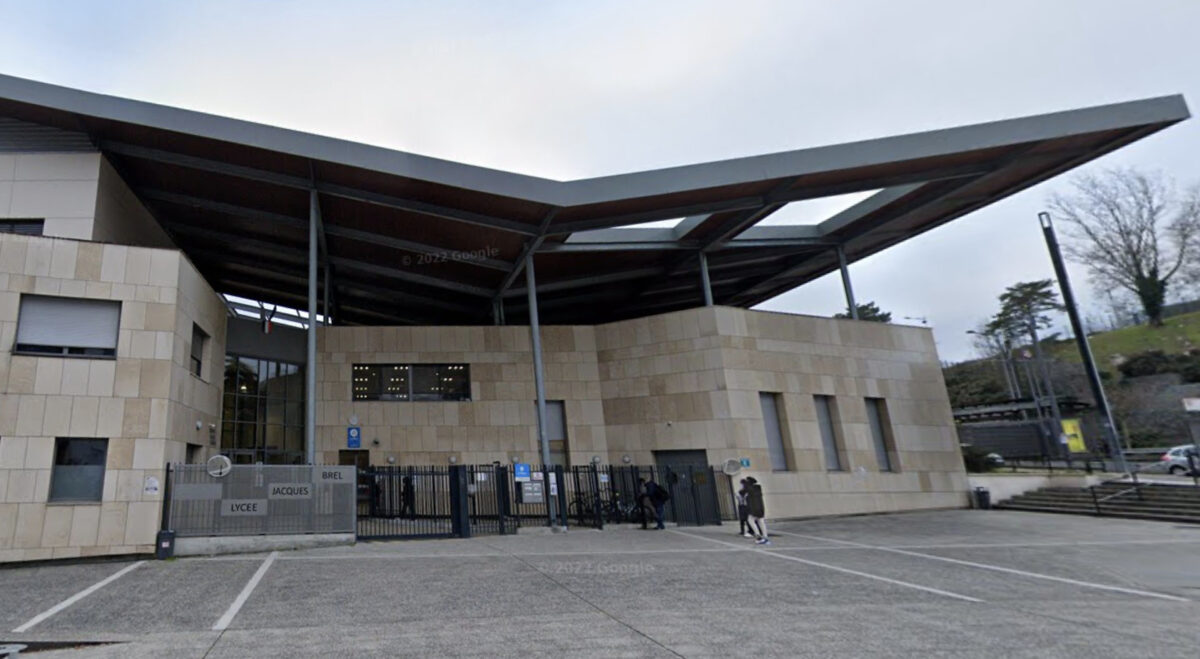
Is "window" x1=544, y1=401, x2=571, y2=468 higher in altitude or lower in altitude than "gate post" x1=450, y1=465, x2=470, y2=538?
higher

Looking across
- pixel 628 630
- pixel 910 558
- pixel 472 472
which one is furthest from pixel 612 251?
pixel 628 630

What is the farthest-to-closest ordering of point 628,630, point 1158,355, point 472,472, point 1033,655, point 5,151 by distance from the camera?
point 1158,355
point 472,472
point 5,151
point 628,630
point 1033,655

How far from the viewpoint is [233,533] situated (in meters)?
13.3

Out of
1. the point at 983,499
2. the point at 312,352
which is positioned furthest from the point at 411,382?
the point at 983,499

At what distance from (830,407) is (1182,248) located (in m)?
50.6

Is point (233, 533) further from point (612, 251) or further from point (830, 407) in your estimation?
point (830, 407)

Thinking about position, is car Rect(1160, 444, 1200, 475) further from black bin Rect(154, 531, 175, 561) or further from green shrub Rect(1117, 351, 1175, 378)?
black bin Rect(154, 531, 175, 561)

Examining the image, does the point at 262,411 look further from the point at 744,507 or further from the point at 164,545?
the point at 744,507

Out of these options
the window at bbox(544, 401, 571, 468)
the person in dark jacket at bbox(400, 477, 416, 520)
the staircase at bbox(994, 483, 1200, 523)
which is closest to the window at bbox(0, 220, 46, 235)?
the person in dark jacket at bbox(400, 477, 416, 520)

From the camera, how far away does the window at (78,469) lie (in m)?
12.7

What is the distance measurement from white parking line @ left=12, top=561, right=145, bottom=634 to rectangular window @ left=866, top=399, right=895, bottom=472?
23455mm

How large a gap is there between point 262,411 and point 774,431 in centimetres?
1984

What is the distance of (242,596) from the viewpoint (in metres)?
8.81

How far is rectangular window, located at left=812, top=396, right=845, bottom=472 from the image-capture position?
74.5 feet
